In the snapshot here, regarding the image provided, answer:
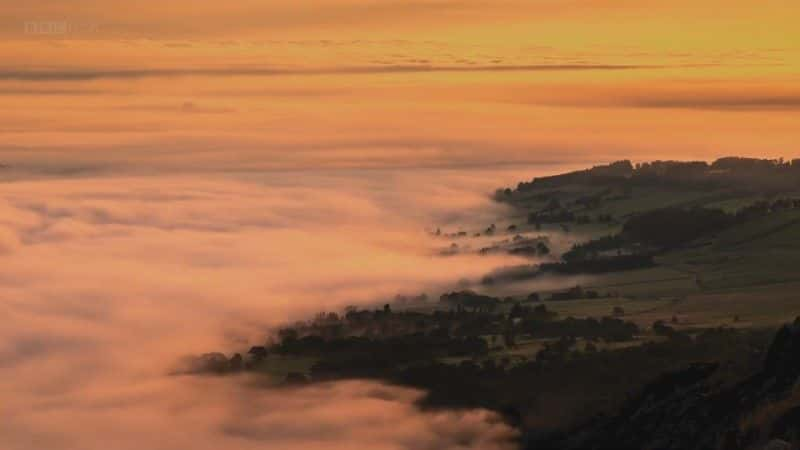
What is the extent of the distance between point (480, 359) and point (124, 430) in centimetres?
2911

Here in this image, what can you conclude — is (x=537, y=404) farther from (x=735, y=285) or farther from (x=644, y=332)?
(x=735, y=285)

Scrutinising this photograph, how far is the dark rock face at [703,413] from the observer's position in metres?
56.2

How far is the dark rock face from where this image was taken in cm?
5616

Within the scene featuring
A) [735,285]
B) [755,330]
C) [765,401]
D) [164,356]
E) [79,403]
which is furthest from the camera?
[164,356]

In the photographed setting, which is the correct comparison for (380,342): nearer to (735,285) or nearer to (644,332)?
(644,332)

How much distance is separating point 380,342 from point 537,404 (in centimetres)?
4720

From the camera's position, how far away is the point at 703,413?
238ft

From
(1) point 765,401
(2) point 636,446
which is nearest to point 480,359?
(2) point 636,446

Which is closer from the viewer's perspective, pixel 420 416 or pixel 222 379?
pixel 420 416

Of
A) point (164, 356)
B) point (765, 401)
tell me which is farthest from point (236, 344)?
point (765, 401)

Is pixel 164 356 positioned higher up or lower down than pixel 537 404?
higher up

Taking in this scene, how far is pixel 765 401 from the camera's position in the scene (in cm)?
6312

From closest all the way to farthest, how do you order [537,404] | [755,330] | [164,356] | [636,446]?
[636,446] → [537,404] → [755,330] → [164,356]

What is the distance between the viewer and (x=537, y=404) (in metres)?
114
